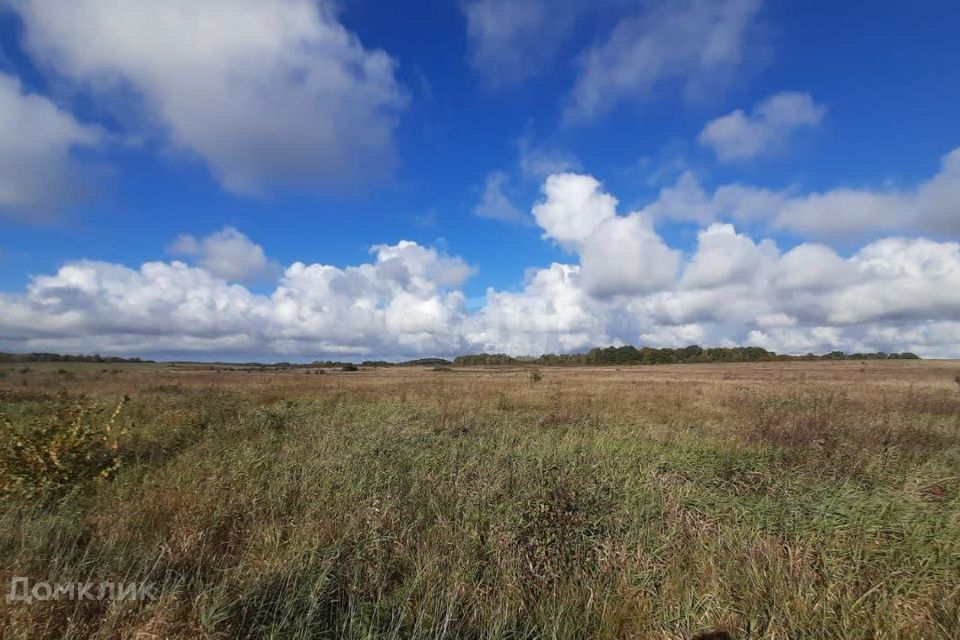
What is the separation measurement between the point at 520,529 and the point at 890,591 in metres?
4.11

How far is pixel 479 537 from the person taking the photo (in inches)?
229

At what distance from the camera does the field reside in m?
4.17

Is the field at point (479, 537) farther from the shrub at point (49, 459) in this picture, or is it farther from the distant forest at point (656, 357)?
the distant forest at point (656, 357)

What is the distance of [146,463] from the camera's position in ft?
29.1

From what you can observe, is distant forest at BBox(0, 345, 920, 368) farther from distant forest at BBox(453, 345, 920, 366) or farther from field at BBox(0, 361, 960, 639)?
field at BBox(0, 361, 960, 639)

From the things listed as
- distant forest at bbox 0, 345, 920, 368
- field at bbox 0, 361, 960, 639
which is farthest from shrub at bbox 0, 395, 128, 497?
distant forest at bbox 0, 345, 920, 368

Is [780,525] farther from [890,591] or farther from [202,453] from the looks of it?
[202,453]

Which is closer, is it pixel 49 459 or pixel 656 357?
pixel 49 459

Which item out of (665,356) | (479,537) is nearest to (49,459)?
(479,537)

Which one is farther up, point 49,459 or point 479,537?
point 49,459

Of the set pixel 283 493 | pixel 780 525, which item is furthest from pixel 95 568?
pixel 780 525

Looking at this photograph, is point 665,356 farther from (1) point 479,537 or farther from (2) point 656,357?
(1) point 479,537

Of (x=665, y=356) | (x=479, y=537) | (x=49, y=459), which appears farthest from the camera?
(x=665, y=356)

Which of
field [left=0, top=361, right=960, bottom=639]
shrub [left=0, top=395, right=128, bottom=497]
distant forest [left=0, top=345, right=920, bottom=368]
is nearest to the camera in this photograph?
field [left=0, top=361, right=960, bottom=639]
